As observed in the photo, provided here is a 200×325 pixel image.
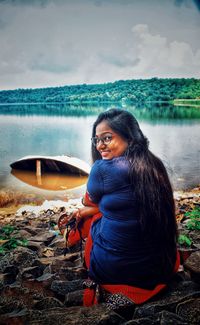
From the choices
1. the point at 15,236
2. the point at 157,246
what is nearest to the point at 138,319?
the point at 157,246

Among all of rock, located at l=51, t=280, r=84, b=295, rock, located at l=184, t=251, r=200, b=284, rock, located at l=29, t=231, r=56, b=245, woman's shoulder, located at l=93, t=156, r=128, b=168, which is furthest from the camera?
rock, located at l=29, t=231, r=56, b=245

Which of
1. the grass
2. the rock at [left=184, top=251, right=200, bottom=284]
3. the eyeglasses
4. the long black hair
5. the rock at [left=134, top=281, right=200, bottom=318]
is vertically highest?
the eyeglasses

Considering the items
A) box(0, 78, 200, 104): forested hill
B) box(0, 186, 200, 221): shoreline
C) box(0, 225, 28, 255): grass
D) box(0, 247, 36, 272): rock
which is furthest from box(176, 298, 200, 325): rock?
box(0, 78, 200, 104): forested hill

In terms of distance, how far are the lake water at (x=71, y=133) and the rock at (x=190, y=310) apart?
7.60 feet

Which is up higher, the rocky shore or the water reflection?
the water reflection

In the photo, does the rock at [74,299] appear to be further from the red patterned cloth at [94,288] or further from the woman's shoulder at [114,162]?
the woman's shoulder at [114,162]

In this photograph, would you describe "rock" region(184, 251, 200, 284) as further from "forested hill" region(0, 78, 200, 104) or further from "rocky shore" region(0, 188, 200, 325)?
"forested hill" region(0, 78, 200, 104)

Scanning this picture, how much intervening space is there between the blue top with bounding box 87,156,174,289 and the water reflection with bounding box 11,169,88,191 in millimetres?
2215

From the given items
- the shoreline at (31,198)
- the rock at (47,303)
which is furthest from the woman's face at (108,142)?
the shoreline at (31,198)

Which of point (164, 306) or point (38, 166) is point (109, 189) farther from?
point (38, 166)

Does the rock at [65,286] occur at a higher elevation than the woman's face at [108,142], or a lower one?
lower

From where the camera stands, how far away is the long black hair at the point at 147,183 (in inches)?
76.9

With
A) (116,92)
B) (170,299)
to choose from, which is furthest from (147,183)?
(116,92)

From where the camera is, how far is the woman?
195cm
